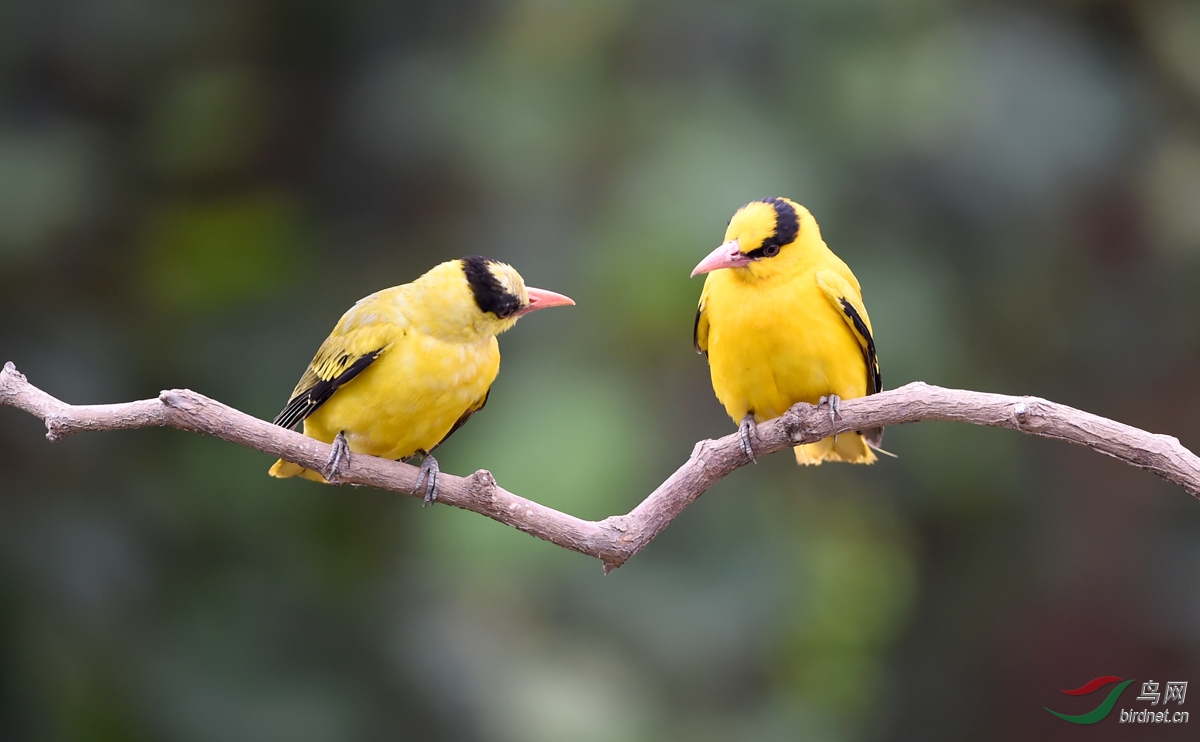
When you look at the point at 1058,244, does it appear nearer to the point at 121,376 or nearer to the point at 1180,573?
the point at 1180,573

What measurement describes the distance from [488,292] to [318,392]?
1.91 feet

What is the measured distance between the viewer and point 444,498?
10.6 ft

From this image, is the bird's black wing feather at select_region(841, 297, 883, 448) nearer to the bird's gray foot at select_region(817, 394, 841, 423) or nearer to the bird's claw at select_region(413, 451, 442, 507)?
the bird's gray foot at select_region(817, 394, 841, 423)

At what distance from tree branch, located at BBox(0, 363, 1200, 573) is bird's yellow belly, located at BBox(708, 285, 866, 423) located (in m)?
0.35

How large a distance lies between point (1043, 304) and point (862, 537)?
1603 millimetres

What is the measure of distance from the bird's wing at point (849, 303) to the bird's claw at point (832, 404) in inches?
9.4

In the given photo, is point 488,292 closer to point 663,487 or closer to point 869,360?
point 663,487

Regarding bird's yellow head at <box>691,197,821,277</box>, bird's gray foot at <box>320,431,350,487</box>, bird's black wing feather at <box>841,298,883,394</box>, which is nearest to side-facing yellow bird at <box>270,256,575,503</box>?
bird's gray foot at <box>320,431,350,487</box>

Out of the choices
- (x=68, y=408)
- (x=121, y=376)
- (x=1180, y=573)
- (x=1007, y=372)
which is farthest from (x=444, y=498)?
(x=1180, y=573)

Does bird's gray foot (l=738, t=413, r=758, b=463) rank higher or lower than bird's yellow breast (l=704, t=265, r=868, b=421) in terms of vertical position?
lower

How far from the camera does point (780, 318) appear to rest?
374cm

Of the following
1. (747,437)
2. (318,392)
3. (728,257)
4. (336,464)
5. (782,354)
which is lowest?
(336,464)

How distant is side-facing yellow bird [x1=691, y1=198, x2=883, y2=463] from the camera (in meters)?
3.69

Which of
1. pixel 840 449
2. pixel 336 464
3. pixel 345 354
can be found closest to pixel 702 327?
pixel 840 449
